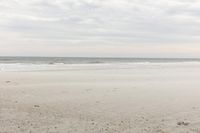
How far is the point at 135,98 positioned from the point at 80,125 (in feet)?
14.9

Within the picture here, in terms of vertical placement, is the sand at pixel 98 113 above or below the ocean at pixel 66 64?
below

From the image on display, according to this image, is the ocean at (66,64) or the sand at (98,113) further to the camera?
the ocean at (66,64)

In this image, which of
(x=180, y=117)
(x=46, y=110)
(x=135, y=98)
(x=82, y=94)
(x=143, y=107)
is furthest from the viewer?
(x=82, y=94)

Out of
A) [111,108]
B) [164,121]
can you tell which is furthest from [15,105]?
[164,121]

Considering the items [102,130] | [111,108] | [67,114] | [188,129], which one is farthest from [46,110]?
[188,129]

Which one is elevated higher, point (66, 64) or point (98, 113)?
point (66, 64)

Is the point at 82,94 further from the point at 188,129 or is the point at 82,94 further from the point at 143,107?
the point at 188,129

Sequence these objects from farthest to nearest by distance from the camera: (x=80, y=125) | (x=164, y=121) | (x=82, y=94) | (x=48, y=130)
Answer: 1. (x=82, y=94)
2. (x=164, y=121)
3. (x=80, y=125)
4. (x=48, y=130)

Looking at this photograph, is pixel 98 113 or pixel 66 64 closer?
pixel 98 113

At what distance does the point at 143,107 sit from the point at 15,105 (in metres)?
3.86

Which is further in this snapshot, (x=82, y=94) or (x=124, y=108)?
(x=82, y=94)

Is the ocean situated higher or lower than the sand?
higher

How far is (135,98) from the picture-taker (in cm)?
1104

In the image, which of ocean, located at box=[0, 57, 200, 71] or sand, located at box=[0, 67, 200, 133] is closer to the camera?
sand, located at box=[0, 67, 200, 133]
